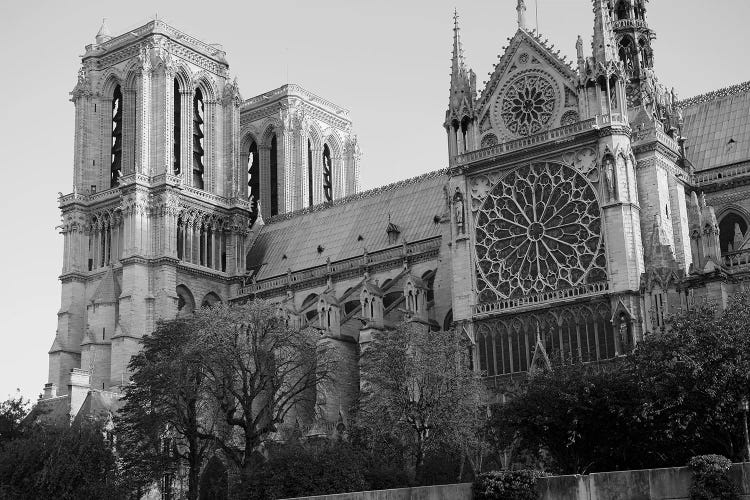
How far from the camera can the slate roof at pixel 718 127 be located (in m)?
67.7

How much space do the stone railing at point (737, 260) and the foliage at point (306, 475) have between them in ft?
70.3

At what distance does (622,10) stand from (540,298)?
83.4 feet

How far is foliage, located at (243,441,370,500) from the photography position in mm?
47031

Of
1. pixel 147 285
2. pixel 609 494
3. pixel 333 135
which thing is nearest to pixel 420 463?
pixel 609 494

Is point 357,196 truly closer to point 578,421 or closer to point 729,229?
point 729,229

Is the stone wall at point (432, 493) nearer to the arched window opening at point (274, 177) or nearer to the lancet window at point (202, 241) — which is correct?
the lancet window at point (202, 241)

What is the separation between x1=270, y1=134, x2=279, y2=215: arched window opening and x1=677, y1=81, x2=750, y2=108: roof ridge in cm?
3805

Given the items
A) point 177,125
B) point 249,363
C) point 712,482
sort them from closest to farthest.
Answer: point 712,482, point 249,363, point 177,125

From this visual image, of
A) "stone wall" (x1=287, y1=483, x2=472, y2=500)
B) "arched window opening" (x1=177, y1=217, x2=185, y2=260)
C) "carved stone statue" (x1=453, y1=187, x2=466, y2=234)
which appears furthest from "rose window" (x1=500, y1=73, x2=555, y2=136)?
"arched window opening" (x1=177, y1=217, x2=185, y2=260)

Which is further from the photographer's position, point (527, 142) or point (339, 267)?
point (339, 267)

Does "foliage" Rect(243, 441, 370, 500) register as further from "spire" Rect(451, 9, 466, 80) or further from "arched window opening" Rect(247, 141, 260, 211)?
"arched window opening" Rect(247, 141, 260, 211)

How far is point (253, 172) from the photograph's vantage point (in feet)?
337

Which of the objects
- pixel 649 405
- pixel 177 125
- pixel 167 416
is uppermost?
pixel 177 125

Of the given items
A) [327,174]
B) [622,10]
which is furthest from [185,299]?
[622,10]
